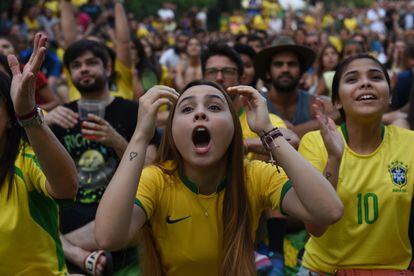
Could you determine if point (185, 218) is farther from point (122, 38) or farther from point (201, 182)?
point (122, 38)

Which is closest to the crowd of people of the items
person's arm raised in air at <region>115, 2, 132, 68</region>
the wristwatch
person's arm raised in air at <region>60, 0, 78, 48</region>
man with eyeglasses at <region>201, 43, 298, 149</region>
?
the wristwatch

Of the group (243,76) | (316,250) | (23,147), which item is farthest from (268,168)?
(243,76)

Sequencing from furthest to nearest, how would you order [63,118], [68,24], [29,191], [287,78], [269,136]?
[68,24], [287,78], [63,118], [29,191], [269,136]

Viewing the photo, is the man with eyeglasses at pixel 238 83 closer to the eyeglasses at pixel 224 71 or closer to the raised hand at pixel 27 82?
the eyeglasses at pixel 224 71

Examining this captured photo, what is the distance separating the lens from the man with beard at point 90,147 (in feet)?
15.4

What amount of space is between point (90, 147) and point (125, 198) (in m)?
2.22

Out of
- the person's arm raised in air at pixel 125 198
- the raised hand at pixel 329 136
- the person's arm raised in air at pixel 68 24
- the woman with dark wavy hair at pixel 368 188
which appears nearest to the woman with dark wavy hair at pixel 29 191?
the person's arm raised in air at pixel 125 198

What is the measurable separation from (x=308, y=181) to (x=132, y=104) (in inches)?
98.1

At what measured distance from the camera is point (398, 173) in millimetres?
3775

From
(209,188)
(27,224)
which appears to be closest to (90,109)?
(27,224)

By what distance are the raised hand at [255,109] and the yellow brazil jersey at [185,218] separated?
0.29m

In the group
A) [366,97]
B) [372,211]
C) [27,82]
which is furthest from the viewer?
[366,97]

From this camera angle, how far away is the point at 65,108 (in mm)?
4941

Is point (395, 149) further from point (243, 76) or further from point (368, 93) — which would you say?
point (243, 76)
